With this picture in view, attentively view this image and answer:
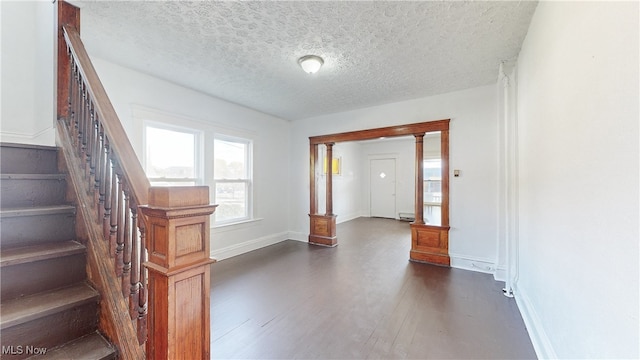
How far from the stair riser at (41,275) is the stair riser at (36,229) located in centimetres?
24

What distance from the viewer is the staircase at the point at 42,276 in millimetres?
1030

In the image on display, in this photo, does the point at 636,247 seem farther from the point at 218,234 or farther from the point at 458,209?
the point at 218,234

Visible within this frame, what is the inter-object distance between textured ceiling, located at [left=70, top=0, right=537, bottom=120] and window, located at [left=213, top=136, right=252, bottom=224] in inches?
41.6

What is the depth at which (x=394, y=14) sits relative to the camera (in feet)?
6.64

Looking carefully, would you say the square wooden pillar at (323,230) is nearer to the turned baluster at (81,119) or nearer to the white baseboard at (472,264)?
the white baseboard at (472,264)

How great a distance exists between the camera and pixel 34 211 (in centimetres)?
132

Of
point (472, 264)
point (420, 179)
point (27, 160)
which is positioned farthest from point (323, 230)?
point (27, 160)

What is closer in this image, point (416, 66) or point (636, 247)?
point (636, 247)

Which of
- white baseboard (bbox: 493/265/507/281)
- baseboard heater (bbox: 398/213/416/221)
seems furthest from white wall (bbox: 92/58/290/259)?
baseboard heater (bbox: 398/213/416/221)

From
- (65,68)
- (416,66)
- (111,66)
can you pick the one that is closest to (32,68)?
(111,66)

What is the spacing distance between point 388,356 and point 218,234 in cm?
306

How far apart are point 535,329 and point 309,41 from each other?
10.1 feet

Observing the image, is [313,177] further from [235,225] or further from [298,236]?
[235,225]

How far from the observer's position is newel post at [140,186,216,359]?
83 cm
